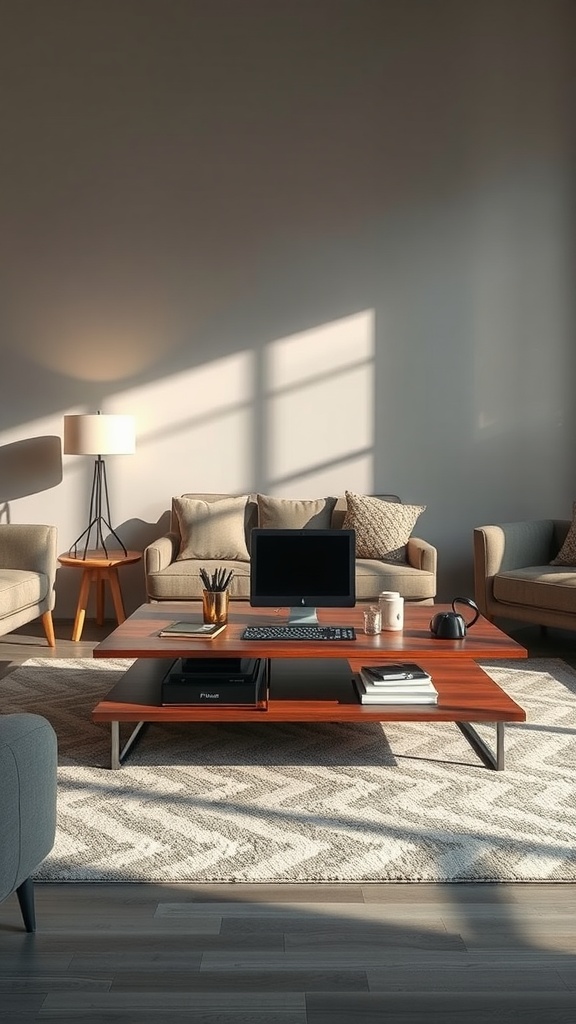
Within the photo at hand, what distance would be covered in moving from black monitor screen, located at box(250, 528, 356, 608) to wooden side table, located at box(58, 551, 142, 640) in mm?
1921

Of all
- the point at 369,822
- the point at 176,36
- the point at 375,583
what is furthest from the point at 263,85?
the point at 369,822

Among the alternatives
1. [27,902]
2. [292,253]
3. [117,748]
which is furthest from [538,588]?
Answer: [27,902]

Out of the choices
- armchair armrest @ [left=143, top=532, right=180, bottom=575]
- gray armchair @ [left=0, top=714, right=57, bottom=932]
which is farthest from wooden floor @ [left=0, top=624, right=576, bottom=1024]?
armchair armrest @ [left=143, top=532, right=180, bottom=575]

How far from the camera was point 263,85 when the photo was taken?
20.0ft

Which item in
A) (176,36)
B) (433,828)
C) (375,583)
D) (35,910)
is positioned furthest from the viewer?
(176,36)

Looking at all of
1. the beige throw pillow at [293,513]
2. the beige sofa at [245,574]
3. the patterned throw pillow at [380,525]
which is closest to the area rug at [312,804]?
the beige sofa at [245,574]

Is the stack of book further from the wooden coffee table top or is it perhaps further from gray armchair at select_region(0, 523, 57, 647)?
gray armchair at select_region(0, 523, 57, 647)

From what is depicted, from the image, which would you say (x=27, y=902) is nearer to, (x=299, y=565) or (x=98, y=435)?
(x=299, y=565)

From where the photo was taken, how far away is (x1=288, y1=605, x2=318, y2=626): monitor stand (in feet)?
12.5

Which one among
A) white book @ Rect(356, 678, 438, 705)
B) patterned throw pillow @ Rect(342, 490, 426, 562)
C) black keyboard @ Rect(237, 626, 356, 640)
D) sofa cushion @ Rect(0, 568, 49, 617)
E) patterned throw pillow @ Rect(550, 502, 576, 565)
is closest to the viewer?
white book @ Rect(356, 678, 438, 705)

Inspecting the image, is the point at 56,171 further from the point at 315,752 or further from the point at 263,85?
the point at 315,752

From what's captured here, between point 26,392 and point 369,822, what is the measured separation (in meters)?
4.27

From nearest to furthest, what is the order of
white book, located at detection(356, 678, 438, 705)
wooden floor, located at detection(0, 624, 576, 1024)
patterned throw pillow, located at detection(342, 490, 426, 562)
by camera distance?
wooden floor, located at detection(0, 624, 576, 1024)
white book, located at detection(356, 678, 438, 705)
patterned throw pillow, located at detection(342, 490, 426, 562)

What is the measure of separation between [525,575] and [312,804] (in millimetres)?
2597
